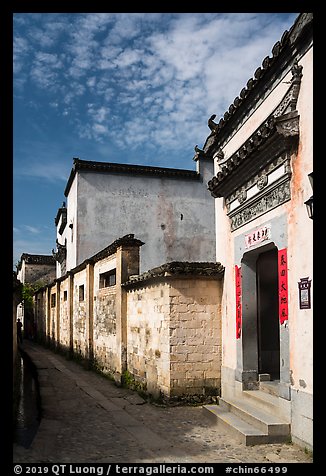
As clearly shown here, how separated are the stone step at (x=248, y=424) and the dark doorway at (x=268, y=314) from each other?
45.7 inches

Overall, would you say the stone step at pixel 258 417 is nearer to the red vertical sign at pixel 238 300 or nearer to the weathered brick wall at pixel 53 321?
the red vertical sign at pixel 238 300

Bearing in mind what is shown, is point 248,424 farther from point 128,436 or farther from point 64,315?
point 64,315

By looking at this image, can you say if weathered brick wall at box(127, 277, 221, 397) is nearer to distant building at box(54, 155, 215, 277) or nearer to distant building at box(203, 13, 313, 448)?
distant building at box(203, 13, 313, 448)

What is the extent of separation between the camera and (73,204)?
71.7 feet

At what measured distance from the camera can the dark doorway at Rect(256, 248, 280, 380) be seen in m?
8.79

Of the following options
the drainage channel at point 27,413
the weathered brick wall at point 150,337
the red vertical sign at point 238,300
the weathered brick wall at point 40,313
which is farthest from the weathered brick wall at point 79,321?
the weathered brick wall at point 40,313

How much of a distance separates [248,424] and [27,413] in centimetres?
371

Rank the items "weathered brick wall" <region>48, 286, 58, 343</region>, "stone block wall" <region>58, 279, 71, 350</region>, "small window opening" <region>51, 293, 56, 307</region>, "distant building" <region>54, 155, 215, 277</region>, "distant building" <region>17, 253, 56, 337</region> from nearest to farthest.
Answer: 1. "stone block wall" <region>58, 279, 71, 350</region>
2. "distant building" <region>54, 155, 215, 277</region>
3. "weathered brick wall" <region>48, 286, 58, 343</region>
4. "small window opening" <region>51, 293, 56, 307</region>
5. "distant building" <region>17, 253, 56, 337</region>

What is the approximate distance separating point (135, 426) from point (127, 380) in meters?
3.91

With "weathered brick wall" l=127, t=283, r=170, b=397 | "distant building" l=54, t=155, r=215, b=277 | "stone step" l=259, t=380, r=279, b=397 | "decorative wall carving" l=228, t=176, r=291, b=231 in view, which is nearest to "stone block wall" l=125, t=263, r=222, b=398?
"weathered brick wall" l=127, t=283, r=170, b=397

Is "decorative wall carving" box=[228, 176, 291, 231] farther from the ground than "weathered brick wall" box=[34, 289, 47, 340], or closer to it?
farther from the ground

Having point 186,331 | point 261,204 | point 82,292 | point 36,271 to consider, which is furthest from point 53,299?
point 261,204

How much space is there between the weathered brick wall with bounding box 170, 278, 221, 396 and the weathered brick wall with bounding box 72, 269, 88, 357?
273 inches

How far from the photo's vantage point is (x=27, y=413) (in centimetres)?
842
